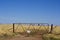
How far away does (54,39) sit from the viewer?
20703mm

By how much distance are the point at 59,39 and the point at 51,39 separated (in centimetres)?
119

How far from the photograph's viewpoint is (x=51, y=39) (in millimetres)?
20984

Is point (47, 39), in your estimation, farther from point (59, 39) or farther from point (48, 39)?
point (59, 39)

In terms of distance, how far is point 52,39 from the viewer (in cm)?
2095

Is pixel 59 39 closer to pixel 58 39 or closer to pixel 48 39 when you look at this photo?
pixel 58 39

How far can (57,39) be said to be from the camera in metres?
20.4

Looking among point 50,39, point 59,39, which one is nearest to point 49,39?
point 50,39

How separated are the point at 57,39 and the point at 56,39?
0.20 m

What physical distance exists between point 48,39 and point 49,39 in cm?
16

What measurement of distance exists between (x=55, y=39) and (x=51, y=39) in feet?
1.99

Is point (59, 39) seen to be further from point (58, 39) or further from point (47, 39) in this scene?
point (47, 39)

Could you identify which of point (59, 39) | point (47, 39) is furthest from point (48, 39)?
point (59, 39)

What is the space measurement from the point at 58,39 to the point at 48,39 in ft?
4.34

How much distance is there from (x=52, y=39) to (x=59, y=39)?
1083 mm
